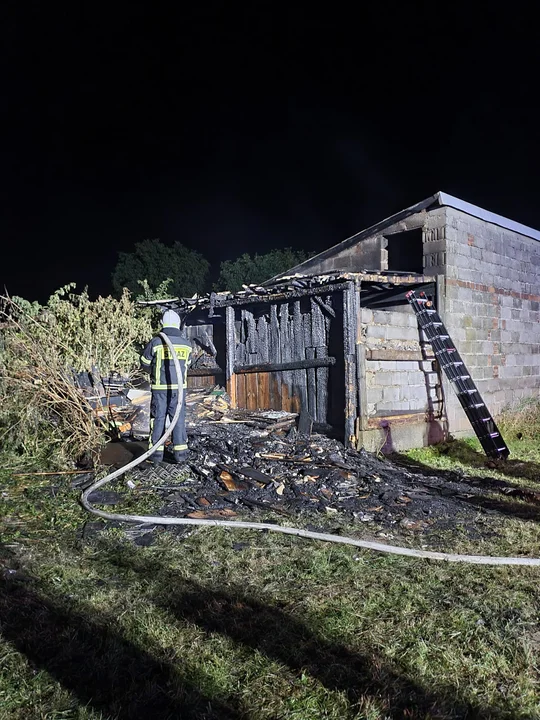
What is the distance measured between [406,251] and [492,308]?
2.16 m

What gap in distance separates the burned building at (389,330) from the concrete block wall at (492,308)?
0.07 ft

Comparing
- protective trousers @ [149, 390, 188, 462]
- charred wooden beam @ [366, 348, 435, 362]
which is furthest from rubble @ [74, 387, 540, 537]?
charred wooden beam @ [366, 348, 435, 362]

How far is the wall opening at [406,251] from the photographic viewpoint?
11025mm

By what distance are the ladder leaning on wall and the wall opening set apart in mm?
1190

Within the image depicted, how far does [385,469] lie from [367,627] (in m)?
4.39

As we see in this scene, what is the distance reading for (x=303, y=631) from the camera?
3.25 m

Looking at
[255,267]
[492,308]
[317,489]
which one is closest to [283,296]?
[317,489]

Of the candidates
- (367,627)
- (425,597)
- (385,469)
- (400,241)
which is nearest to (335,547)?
(425,597)

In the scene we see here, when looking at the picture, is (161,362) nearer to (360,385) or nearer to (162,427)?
(162,427)

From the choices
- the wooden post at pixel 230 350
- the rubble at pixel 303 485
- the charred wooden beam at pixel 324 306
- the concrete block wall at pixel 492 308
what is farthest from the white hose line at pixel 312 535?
the concrete block wall at pixel 492 308

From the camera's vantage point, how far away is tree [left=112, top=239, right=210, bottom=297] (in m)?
24.7

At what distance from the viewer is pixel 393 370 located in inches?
356

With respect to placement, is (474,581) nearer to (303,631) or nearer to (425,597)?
(425,597)

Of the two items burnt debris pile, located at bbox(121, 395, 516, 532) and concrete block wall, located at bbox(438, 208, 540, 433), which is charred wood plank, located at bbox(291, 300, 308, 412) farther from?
concrete block wall, located at bbox(438, 208, 540, 433)
